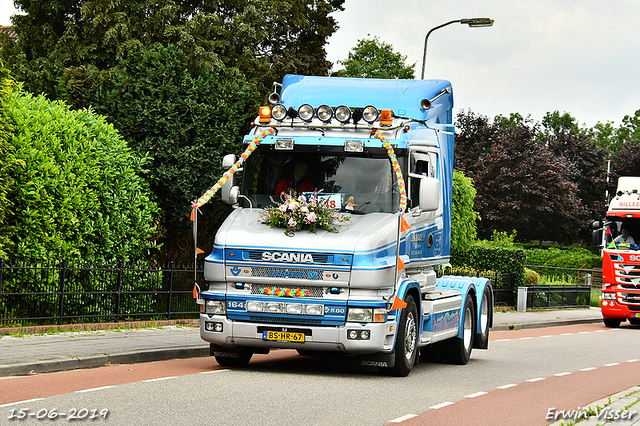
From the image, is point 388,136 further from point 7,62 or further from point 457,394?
point 7,62

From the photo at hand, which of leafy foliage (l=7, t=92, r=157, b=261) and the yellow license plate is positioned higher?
leafy foliage (l=7, t=92, r=157, b=261)

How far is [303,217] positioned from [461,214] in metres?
24.3

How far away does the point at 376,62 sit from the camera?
6247 cm

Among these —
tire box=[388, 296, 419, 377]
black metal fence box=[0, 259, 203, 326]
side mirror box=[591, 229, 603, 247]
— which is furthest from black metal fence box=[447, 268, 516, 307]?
tire box=[388, 296, 419, 377]

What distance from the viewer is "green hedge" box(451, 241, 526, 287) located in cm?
3164

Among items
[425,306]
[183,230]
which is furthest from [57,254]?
[425,306]

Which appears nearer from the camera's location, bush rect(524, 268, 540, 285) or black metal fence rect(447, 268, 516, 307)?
black metal fence rect(447, 268, 516, 307)

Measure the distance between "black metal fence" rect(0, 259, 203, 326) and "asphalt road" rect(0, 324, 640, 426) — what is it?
11.6 ft

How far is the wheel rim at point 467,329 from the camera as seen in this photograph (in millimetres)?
14719

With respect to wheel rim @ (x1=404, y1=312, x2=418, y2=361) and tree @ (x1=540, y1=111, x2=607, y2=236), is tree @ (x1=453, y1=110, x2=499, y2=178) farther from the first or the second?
wheel rim @ (x1=404, y1=312, x2=418, y2=361)

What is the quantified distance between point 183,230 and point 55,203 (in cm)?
607

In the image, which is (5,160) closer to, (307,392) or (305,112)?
(305,112)

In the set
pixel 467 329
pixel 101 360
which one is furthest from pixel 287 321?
pixel 467 329

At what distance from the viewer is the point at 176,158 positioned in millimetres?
20531
